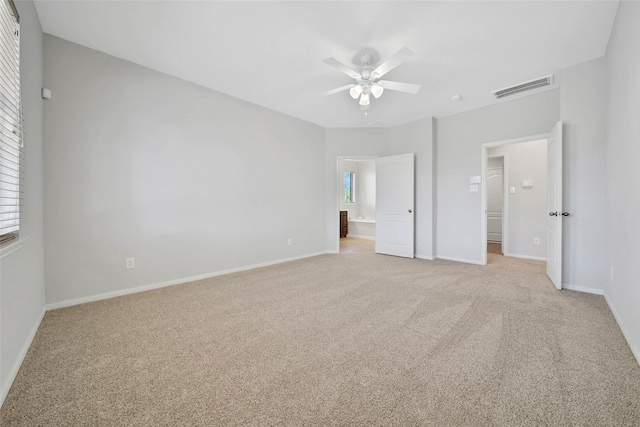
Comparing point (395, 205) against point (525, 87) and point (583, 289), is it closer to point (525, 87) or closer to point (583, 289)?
point (525, 87)

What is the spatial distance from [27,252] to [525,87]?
554cm

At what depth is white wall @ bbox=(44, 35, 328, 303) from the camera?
Result: 8.36ft

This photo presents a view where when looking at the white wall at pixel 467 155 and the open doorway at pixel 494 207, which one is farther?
the open doorway at pixel 494 207

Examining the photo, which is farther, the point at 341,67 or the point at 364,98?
the point at 364,98

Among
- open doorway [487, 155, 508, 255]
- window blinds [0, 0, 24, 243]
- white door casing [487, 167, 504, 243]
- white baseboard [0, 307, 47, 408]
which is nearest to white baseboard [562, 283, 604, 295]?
open doorway [487, 155, 508, 255]

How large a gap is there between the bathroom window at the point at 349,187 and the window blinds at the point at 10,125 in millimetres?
7327

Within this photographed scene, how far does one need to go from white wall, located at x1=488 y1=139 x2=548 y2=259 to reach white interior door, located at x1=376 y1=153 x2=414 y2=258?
195 centimetres

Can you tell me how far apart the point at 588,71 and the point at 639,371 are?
10.2ft

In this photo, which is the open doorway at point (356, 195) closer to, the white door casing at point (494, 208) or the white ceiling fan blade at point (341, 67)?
the white door casing at point (494, 208)

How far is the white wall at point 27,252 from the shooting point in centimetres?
145

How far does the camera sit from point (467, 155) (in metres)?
4.46

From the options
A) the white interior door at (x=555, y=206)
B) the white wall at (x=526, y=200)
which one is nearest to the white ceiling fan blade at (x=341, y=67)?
the white interior door at (x=555, y=206)

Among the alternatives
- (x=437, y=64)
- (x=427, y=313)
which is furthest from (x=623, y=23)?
(x=427, y=313)

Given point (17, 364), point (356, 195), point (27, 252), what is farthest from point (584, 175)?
point (356, 195)
